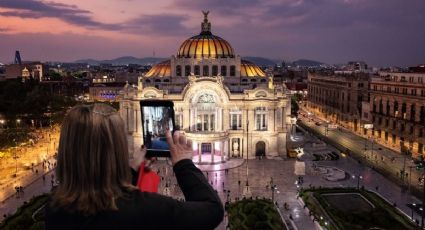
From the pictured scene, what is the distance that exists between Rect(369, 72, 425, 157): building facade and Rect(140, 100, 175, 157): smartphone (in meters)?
66.9

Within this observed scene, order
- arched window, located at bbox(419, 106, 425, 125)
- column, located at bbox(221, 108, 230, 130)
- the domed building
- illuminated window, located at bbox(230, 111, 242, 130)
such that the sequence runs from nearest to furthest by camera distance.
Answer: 1. the domed building
2. arched window, located at bbox(419, 106, 425, 125)
3. column, located at bbox(221, 108, 230, 130)
4. illuminated window, located at bbox(230, 111, 242, 130)

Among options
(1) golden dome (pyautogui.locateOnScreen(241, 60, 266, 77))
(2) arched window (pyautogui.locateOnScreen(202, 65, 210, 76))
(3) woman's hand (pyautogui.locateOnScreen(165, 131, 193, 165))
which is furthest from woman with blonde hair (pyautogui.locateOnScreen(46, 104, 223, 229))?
(1) golden dome (pyautogui.locateOnScreen(241, 60, 266, 77))

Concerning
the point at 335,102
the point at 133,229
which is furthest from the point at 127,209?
the point at 335,102

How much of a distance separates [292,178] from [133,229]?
169 feet

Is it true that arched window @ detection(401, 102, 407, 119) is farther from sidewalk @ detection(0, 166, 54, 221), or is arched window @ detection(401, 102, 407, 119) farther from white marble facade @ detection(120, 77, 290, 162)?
sidewalk @ detection(0, 166, 54, 221)

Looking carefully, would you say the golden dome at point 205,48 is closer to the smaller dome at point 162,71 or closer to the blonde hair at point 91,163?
the smaller dome at point 162,71

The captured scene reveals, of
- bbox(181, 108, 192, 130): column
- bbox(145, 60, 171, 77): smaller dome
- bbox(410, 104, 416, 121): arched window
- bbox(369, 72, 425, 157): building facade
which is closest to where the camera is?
bbox(181, 108, 192, 130): column

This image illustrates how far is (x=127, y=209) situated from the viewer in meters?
4.59

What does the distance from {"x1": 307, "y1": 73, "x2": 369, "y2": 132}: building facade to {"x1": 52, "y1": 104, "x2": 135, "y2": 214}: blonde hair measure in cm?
8932

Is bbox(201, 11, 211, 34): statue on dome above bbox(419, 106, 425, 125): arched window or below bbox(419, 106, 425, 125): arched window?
above

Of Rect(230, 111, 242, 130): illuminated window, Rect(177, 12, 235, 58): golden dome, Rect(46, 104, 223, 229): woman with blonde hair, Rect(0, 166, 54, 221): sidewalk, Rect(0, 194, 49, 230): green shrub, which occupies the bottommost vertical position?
Rect(0, 166, 54, 221): sidewalk

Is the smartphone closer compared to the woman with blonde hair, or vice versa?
the woman with blonde hair

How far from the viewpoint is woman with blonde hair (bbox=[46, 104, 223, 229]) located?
15.0ft

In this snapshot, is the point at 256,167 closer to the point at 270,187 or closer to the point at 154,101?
the point at 270,187
